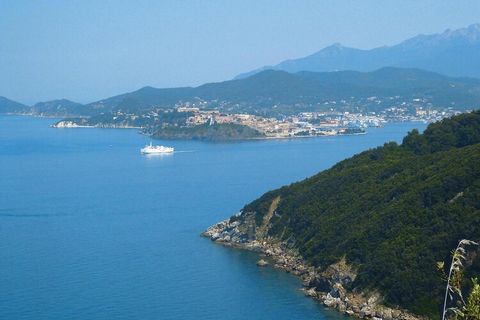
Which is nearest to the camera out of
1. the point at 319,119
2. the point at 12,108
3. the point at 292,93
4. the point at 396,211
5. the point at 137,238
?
the point at 396,211

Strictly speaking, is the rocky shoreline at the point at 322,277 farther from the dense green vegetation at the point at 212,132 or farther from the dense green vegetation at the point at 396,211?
the dense green vegetation at the point at 212,132

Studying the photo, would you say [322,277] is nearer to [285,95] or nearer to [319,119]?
[319,119]

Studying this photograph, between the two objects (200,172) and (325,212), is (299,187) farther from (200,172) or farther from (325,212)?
(200,172)

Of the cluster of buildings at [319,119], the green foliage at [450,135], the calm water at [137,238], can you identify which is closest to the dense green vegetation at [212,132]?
the cluster of buildings at [319,119]

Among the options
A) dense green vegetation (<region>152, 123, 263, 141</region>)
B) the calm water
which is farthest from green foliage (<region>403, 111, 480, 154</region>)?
dense green vegetation (<region>152, 123, 263, 141</region>)

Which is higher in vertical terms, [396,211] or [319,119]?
[396,211]

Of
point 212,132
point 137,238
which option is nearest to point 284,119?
point 212,132

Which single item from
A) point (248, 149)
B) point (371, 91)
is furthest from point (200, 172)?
point (371, 91)
